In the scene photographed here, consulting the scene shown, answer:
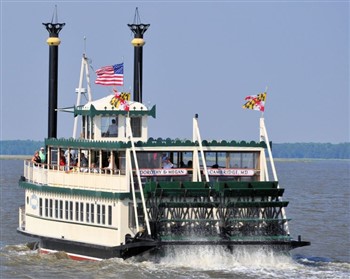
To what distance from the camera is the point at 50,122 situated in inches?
1948

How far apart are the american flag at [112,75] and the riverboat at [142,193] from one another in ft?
2.40

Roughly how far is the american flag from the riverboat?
73 cm

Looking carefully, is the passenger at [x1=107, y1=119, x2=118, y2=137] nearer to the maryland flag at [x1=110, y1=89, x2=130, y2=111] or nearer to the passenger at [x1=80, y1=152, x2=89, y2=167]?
the maryland flag at [x1=110, y1=89, x2=130, y2=111]

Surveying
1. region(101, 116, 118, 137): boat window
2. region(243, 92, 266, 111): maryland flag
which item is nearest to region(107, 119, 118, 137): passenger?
region(101, 116, 118, 137): boat window

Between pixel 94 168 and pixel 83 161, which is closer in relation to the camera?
pixel 94 168

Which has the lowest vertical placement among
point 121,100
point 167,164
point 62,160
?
point 167,164

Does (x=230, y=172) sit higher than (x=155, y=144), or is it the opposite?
(x=155, y=144)

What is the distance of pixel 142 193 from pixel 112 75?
6205 millimetres

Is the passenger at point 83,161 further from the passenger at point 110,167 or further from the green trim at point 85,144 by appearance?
the passenger at point 110,167

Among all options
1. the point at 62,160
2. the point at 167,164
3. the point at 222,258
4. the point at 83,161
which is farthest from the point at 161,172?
the point at 62,160

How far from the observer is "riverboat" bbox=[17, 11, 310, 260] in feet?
128

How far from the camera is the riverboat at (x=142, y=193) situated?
39.1 meters

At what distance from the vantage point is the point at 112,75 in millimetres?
43875

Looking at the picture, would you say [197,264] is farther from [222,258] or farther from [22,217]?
[22,217]
